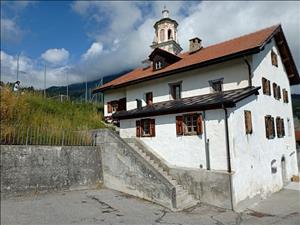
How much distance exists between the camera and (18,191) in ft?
Result: 36.2

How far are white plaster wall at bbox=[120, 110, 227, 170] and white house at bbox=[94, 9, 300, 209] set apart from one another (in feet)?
0.15

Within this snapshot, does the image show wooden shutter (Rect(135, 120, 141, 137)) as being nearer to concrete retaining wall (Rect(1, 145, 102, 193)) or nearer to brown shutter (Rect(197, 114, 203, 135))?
concrete retaining wall (Rect(1, 145, 102, 193))

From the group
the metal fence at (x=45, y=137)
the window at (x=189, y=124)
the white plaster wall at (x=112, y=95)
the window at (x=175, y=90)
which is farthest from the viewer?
the white plaster wall at (x=112, y=95)

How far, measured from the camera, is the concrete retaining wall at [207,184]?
11.6 m

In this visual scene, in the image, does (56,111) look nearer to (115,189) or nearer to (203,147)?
(115,189)

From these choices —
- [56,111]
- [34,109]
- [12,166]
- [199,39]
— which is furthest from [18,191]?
[199,39]

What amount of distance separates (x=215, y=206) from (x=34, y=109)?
11.5 meters

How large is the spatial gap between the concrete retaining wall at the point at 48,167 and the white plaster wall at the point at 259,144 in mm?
7269

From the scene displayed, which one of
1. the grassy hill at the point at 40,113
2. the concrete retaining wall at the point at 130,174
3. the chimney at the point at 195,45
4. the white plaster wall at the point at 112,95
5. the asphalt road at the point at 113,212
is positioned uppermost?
the chimney at the point at 195,45

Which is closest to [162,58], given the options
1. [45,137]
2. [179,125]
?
[179,125]

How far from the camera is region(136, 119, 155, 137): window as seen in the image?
15750 mm

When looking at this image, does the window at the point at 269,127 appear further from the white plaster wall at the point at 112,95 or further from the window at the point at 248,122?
the white plaster wall at the point at 112,95

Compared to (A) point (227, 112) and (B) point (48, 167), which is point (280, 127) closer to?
(A) point (227, 112)

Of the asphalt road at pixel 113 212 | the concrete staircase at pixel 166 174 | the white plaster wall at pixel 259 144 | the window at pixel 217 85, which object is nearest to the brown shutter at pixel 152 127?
the concrete staircase at pixel 166 174
